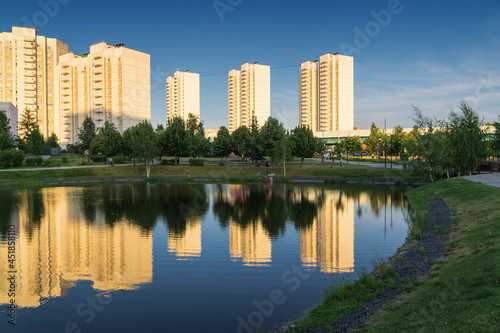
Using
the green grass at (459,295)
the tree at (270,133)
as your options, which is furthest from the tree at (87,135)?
the green grass at (459,295)

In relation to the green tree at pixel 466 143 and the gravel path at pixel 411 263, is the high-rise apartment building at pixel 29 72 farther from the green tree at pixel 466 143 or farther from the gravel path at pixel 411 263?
the gravel path at pixel 411 263

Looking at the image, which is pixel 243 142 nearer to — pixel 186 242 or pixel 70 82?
pixel 186 242

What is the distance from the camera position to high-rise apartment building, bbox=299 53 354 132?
17662 cm

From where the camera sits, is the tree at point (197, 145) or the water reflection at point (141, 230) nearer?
the water reflection at point (141, 230)

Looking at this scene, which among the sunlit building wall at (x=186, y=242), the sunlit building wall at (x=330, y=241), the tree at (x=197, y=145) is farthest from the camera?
the tree at (x=197, y=145)

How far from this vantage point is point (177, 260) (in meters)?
15.7

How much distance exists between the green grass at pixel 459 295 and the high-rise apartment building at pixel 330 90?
6691 inches

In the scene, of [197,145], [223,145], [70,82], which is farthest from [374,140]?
[70,82]

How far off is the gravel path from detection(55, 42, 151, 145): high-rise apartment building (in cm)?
12124

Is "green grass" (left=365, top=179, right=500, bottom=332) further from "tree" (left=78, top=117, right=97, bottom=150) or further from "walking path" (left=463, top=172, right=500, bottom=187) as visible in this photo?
"tree" (left=78, top=117, right=97, bottom=150)

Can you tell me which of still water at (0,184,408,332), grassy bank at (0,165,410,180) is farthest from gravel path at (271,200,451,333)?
grassy bank at (0,165,410,180)

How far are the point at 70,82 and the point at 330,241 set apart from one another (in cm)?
14781

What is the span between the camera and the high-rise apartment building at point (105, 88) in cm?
12656

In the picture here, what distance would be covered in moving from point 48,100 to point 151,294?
168798 millimetres
